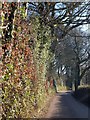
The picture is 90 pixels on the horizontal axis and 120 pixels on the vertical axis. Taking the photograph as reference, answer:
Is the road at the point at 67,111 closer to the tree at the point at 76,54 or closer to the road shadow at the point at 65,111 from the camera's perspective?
the road shadow at the point at 65,111

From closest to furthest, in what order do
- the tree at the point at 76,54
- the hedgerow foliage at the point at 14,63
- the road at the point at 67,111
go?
the hedgerow foliage at the point at 14,63
the road at the point at 67,111
the tree at the point at 76,54

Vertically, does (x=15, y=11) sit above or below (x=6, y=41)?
above

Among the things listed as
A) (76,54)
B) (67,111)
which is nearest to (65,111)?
(67,111)

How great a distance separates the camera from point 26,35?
894 cm

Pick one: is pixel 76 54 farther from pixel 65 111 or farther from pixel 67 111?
pixel 65 111

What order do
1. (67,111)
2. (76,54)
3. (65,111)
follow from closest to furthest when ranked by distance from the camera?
(65,111) → (67,111) → (76,54)

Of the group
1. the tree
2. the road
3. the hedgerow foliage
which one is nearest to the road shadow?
the road

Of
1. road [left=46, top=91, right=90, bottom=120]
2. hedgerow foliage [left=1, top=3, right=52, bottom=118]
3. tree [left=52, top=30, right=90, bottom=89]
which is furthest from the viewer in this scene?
tree [left=52, top=30, right=90, bottom=89]

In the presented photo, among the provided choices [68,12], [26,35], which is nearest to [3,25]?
[26,35]

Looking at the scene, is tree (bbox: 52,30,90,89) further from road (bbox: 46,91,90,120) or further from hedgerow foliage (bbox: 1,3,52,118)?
hedgerow foliage (bbox: 1,3,52,118)

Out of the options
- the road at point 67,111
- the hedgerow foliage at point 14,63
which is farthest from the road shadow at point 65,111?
the hedgerow foliage at point 14,63

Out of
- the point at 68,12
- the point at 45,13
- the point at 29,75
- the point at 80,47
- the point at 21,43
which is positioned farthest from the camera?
the point at 80,47

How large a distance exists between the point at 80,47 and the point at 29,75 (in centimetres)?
3949

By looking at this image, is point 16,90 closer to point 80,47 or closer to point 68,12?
point 68,12
